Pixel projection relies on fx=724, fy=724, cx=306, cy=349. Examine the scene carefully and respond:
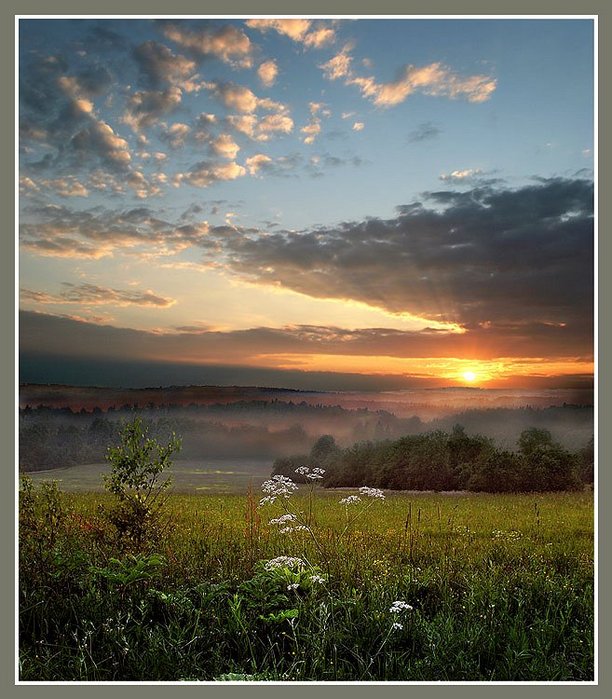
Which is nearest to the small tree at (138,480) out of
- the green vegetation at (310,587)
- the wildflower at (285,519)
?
the green vegetation at (310,587)

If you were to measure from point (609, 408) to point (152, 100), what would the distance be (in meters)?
3.76

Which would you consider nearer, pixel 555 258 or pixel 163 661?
pixel 163 661

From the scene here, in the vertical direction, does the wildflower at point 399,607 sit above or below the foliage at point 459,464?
below

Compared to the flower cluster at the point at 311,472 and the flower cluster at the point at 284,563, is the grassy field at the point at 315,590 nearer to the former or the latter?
the flower cluster at the point at 284,563

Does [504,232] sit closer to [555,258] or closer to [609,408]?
[555,258]

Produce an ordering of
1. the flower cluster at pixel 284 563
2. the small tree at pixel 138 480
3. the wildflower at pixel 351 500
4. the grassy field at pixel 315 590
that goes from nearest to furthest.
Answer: the grassy field at pixel 315 590 < the flower cluster at pixel 284 563 < the wildflower at pixel 351 500 < the small tree at pixel 138 480

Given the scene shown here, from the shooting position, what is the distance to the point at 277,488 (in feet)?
16.3

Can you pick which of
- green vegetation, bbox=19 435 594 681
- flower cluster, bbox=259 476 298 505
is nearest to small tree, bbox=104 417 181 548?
green vegetation, bbox=19 435 594 681

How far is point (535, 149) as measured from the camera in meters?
4.90

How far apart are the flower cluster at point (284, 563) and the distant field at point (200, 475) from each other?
0.53 metres

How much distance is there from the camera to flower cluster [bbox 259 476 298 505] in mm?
4949

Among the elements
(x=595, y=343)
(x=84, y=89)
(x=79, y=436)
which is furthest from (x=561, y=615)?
(x=84, y=89)

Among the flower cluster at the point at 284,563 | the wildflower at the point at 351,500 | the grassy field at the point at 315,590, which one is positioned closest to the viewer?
the grassy field at the point at 315,590

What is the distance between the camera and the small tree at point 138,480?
5.04 meters
